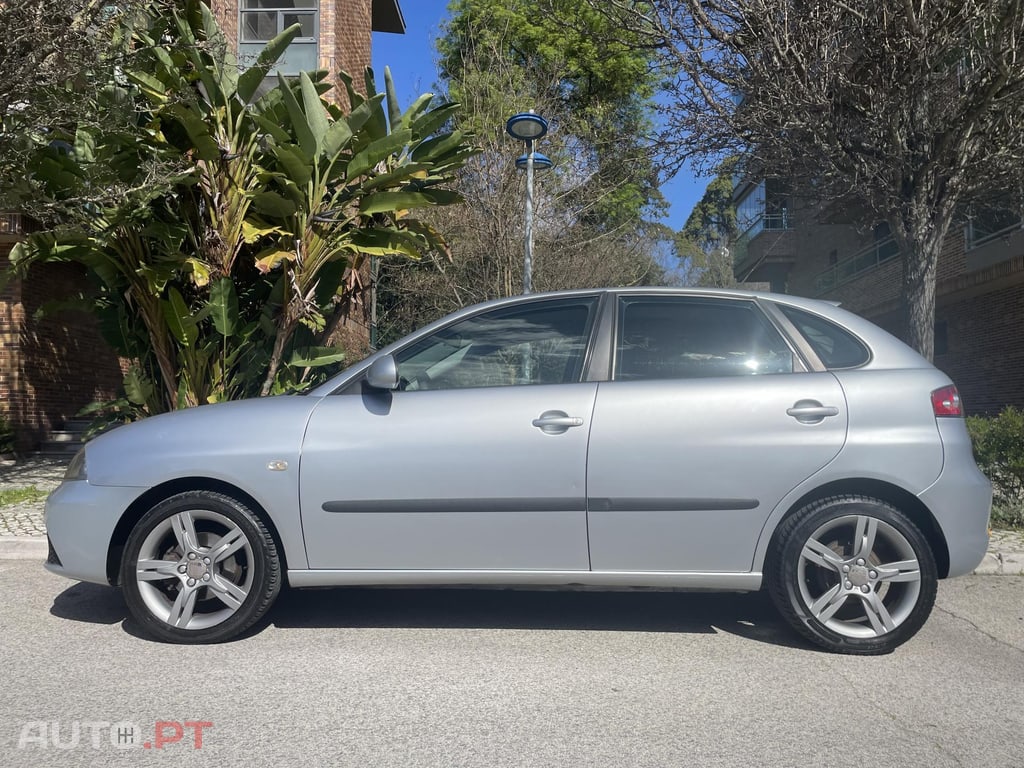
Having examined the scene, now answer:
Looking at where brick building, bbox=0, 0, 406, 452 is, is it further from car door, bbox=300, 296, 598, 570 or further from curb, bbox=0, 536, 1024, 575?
car door, bbox=300, 296, 598, 570

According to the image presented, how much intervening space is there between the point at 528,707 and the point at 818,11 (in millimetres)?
6927

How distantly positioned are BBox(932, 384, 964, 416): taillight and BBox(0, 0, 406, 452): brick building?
9348 millimetres

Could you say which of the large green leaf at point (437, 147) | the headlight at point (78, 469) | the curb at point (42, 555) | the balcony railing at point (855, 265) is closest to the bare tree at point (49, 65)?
the large green leaf at point (437, 147)

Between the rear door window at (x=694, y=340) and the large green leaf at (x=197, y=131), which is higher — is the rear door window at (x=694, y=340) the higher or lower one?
the lower one

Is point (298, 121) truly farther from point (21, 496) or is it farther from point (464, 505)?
point (464, 505)

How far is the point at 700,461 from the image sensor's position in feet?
12.4

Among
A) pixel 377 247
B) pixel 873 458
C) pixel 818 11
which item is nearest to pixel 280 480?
pixel 873 458

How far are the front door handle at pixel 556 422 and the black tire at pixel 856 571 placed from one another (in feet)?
3.69

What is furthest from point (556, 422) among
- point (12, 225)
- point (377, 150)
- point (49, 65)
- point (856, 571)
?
point (12, 225)

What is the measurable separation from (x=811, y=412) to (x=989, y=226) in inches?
540

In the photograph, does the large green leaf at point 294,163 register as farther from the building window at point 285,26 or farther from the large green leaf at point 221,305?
the building window at point 285,26

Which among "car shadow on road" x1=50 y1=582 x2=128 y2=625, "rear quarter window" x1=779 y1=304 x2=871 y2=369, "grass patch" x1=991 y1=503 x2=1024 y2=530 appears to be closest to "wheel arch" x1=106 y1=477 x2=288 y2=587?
"car shadow on road" x1=50 y1=582 x2=128 y2=625

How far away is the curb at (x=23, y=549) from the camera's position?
19.8 ft

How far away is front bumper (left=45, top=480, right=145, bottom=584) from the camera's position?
156 inches
